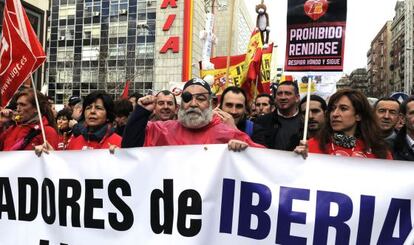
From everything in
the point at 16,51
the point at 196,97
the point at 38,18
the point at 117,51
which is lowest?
the point at 196,97

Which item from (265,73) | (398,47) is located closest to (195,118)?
(265,73)

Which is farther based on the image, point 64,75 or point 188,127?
point 64,75

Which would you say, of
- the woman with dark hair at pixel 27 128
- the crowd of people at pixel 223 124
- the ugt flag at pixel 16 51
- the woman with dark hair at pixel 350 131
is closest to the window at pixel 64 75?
the crowd of people at pixel 223 124

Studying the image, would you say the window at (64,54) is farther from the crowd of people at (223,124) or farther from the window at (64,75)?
the crowd of people at (223,124)

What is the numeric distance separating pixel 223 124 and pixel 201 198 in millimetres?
646

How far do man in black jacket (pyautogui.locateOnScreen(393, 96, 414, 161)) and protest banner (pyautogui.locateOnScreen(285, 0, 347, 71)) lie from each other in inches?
42.2

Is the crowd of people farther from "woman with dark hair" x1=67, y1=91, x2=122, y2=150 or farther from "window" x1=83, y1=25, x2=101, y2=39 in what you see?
"window" x1=83, y1=25, x2=101, y2=39

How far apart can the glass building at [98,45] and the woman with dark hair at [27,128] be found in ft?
143

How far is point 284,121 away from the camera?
15.1ft

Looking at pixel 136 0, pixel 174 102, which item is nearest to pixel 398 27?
pixel 136 0

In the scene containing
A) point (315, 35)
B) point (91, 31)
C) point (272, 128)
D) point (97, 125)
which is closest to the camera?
point (315, 35)

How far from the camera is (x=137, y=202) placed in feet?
9.87

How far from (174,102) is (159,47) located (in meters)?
45.4

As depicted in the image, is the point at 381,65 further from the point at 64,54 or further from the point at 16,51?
the point at 16,51
